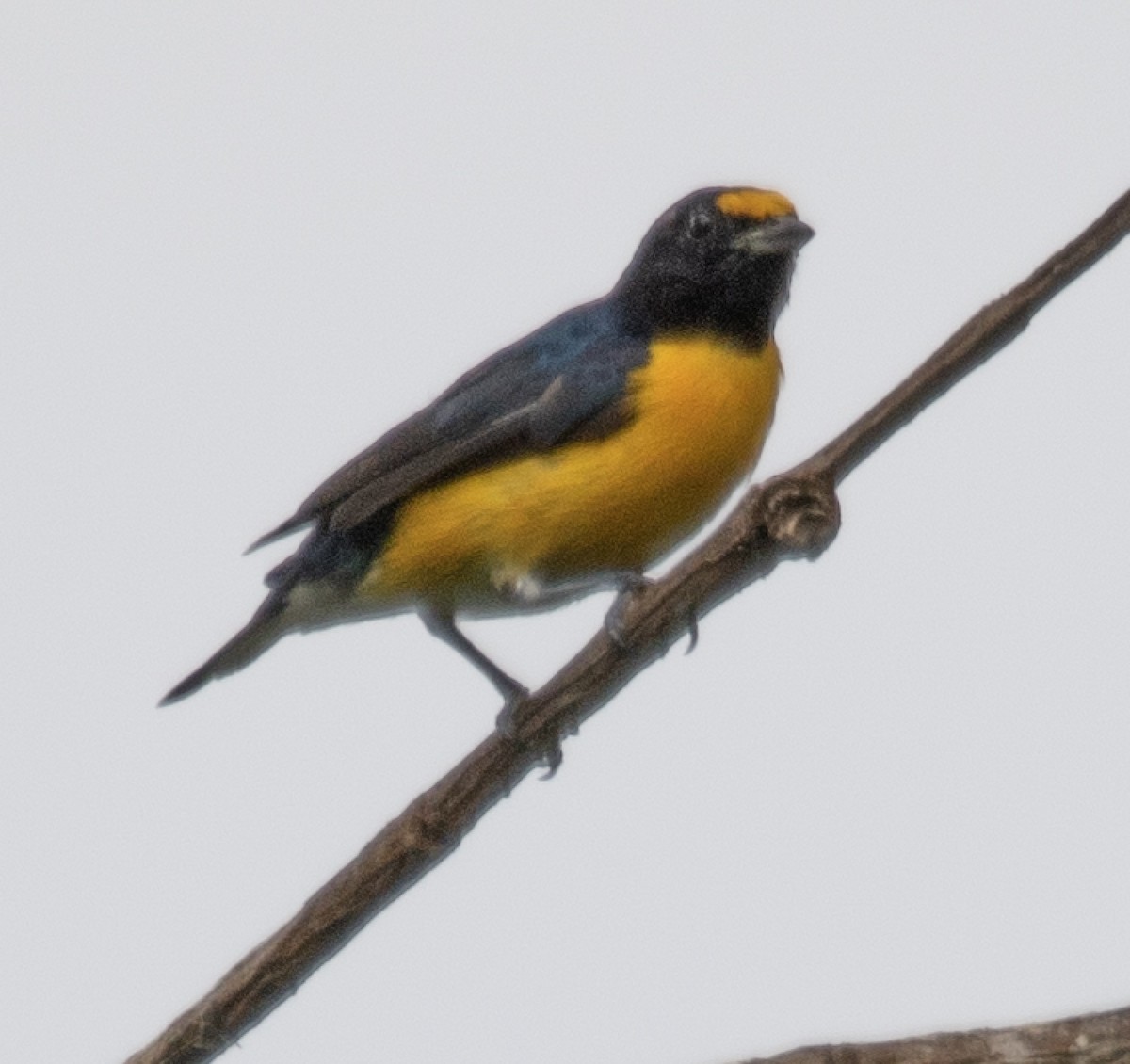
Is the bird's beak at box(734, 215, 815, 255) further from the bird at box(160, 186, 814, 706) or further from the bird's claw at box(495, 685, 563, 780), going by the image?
the bird's claw at box(495, 685, 563, 780)

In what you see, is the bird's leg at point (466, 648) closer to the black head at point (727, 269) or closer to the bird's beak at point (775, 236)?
the black head at point (727, 269)

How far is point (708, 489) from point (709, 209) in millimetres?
1057

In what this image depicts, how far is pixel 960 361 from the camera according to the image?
13.5 feet

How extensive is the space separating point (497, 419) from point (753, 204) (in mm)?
1155

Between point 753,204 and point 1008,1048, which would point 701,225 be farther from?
point 1008,1048

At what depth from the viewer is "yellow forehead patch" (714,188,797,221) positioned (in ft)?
22.5

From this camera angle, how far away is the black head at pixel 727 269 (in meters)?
6.79

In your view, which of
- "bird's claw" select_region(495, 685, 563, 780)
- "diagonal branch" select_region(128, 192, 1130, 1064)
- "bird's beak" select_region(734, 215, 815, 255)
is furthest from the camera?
"bird's beak" select_region(734, 215, 815, 255)

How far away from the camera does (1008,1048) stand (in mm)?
3973

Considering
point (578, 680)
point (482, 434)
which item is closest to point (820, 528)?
point (578, 680)

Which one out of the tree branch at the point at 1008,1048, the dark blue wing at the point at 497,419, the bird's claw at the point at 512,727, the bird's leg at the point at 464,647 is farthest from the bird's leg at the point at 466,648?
the tree branch at the point at 1008,1048

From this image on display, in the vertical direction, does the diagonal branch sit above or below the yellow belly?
below

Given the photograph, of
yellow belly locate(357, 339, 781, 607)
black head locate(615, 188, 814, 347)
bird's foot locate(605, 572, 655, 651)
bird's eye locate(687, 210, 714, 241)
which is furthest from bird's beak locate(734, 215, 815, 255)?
bird's foot locate(605, 572, 655, 651)

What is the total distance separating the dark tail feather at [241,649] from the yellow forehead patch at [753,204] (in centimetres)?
198
